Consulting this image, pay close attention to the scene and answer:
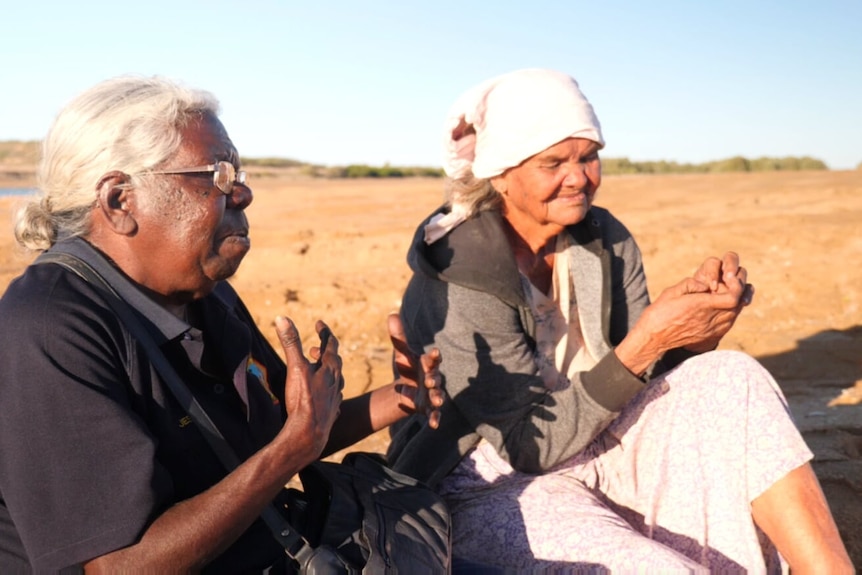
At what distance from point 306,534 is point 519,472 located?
860mm

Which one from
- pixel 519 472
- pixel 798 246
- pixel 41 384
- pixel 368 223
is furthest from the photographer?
pixel 368 223

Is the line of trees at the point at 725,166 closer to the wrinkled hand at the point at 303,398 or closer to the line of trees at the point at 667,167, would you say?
the line of trees at the point at 667,167

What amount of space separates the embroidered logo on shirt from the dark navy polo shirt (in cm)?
17

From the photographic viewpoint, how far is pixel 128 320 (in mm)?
2111

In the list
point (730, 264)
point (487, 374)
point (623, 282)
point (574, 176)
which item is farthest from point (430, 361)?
point (623, 282)

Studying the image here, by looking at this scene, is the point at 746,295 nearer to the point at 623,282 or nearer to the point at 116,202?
the point at 623,282

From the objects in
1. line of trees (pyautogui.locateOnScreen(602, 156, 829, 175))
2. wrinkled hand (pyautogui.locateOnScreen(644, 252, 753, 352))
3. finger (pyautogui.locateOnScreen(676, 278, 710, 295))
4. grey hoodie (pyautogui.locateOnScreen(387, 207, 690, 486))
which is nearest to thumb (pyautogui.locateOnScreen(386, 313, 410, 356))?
grey hoodie (pyautogui.locateOnScreen(387, 207, 690, 486))

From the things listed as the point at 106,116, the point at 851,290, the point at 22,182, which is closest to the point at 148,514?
the point at 106,116

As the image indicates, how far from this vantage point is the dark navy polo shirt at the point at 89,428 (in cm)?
184

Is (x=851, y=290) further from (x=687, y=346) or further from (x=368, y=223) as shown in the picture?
(x=368, y=223)

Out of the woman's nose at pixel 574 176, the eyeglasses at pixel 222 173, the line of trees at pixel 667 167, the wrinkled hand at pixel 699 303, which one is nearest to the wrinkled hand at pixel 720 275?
the wrinkled hand at pixel 699 303

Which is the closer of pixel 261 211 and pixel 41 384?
pixel 41 384

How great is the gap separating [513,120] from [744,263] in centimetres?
650

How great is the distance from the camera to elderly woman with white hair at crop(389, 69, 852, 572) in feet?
8.80
